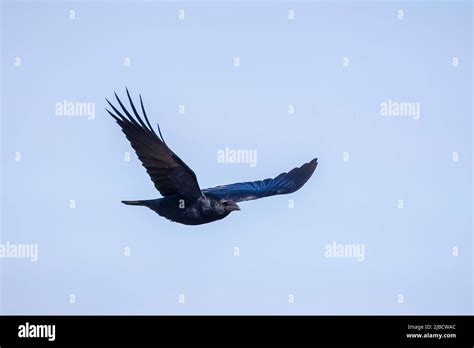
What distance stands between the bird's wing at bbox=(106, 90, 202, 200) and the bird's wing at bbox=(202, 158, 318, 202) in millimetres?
1777

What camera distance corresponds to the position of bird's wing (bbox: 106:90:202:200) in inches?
846

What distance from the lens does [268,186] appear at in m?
25.4

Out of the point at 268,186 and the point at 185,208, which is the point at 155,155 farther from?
the point at 268,186

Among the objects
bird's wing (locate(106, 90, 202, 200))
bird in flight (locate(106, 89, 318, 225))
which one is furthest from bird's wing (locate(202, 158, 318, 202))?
bird's wing (locate(106, 90, 202, 200))

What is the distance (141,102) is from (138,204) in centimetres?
236

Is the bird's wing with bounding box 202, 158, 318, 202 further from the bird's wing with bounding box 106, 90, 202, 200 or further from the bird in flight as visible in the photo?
the bird's wing with bounding box 106, 90, 202, 200

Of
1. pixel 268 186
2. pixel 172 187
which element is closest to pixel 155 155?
pixel 172 187

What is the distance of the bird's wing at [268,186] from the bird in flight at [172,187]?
→ 0.02m

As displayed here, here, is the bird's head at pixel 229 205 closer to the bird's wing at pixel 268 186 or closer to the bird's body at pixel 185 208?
the bird's body at pixel 185 208

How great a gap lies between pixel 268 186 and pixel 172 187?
3.67 metres
